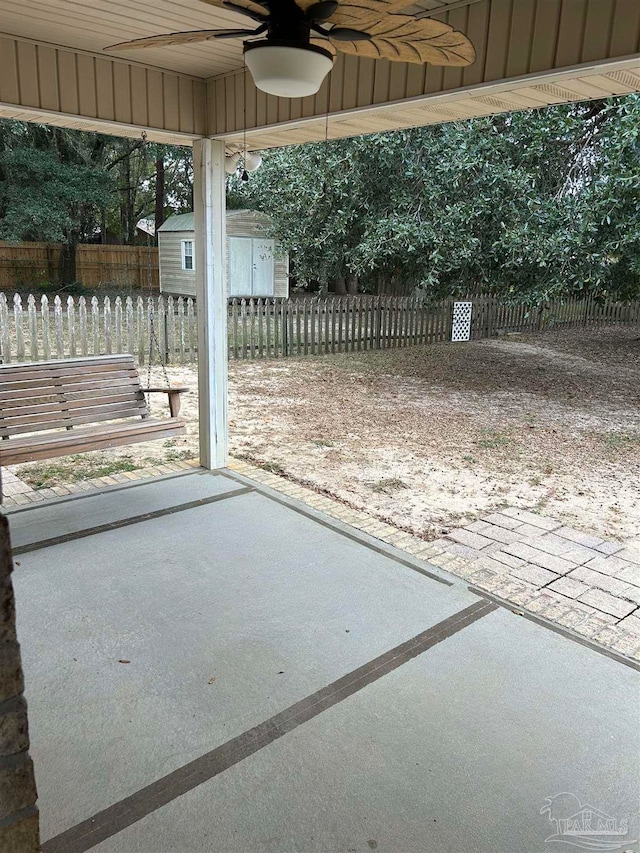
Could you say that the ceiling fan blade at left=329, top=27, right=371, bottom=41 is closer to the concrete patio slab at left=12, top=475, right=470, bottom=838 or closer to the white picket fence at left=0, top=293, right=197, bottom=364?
the concrete patio slab at left=12, top=475, right=470, bottom=838

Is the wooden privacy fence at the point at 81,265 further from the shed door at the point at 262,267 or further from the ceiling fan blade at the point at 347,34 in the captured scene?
the ceiling fan blade at the point at 347,34

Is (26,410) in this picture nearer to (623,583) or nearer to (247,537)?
(247,537)

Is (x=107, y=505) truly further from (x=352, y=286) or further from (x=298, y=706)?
(x=352, y=286)

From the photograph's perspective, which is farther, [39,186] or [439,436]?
[39,186]

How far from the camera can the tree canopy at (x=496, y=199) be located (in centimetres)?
780

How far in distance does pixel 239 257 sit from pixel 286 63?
54.7 feet

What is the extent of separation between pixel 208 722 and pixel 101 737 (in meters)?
0.35

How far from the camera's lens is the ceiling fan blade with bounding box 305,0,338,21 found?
5.84ft

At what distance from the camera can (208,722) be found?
7.26 ft

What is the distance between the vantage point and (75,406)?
452 centimetres

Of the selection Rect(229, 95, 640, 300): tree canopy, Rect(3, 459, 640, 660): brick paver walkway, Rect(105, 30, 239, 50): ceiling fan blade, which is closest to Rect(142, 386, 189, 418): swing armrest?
Rect(3, 459, 640, 660): brick paver walkway

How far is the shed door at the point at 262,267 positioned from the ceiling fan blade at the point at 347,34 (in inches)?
665

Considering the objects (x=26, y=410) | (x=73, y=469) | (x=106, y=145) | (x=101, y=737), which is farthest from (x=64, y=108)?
(x=106, y=145)

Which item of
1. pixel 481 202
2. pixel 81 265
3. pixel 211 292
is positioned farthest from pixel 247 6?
pixel 81 265
